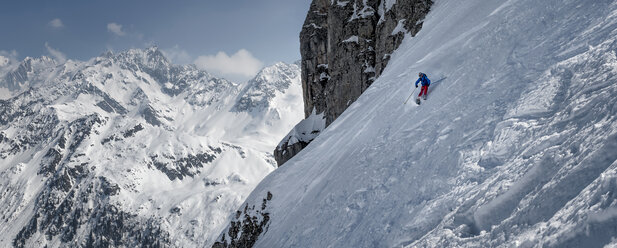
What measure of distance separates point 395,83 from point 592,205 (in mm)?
15136

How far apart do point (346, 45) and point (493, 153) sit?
40.8 metres

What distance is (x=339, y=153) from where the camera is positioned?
15961 millimetres

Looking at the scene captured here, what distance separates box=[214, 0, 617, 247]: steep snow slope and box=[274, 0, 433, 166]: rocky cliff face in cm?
1946

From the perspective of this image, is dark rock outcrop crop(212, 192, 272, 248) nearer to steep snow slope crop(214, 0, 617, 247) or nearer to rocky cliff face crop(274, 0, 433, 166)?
steep snow slope crop(214, 0, 617, 247)

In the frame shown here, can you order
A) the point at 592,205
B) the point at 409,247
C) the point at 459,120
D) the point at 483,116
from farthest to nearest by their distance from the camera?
the point at 459,120 → the point at 483,116 → the point at 409,247 → the point at 592,205

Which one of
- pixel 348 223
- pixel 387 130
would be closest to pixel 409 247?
pixel 348 223

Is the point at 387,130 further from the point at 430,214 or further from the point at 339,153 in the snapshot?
the point at 430,214

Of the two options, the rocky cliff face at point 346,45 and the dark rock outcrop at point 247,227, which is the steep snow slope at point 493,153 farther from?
the rocky cliff face at point 346,45

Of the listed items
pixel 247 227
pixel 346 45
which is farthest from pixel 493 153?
pixel 346 45

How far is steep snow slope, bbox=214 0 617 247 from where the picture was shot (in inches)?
207

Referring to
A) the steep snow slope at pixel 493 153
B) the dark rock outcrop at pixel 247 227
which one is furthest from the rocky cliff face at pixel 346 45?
the dark rock outcrop at pixel 247 227

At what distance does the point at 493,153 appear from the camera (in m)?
7.52

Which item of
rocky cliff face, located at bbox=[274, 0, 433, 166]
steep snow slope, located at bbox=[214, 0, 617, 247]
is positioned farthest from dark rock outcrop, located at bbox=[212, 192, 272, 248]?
rocky cliff face, located at bbox=[274, 0, 433, 166]

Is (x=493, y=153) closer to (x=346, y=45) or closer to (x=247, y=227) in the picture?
(x=247, y=227)
